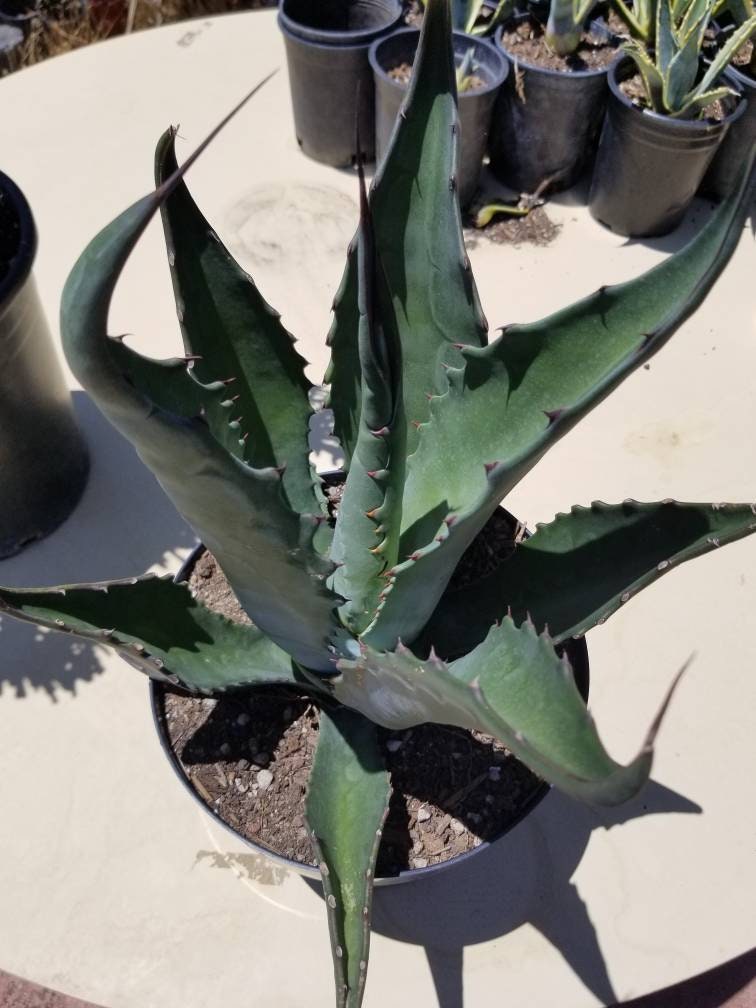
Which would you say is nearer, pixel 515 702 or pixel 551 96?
pixel 515 702

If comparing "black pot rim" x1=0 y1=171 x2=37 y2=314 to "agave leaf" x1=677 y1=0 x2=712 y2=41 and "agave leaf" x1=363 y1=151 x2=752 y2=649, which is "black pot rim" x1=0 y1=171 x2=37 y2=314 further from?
"agave leaf" x1=677 y1=0 x2=712 y2=41

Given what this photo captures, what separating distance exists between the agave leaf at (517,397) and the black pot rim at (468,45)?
859 mm

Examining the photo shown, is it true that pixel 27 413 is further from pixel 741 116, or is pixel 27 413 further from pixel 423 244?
pixel 741 116

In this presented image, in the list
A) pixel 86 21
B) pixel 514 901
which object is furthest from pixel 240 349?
pixel 86 21

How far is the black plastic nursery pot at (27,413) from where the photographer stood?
800mm

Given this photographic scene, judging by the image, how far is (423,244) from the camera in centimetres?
58

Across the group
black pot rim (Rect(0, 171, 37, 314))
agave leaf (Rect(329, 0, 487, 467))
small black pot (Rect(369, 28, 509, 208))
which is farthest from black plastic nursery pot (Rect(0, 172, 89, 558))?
small black pot (Rect(369, 28, 509, 208))

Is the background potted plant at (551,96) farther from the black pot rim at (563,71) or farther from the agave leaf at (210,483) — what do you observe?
the agave leaf at (210,483)

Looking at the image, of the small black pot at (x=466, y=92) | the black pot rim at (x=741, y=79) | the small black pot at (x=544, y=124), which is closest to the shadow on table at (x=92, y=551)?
the small black pot at (x=466, y=92)

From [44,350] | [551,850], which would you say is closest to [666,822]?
[551,850]

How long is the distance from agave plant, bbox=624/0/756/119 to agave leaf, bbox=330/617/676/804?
3.47ft

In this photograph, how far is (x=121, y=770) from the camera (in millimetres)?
865

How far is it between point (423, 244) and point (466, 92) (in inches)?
32.5

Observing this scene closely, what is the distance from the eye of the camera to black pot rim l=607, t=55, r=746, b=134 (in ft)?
4.07
